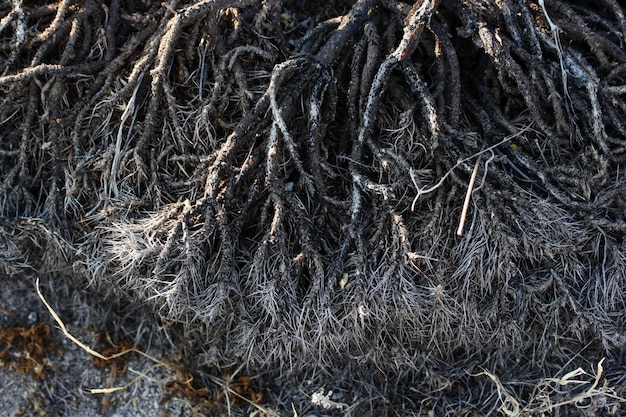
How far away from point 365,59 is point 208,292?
1126mm

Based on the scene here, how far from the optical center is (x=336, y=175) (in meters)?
2.42

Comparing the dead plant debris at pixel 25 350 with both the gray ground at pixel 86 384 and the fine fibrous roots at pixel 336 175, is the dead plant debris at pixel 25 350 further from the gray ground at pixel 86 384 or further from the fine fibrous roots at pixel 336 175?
the fine fibrous roots at pixel 336 175

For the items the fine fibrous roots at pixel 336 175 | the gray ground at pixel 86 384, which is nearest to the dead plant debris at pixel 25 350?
the gray ground at pixel 86 384

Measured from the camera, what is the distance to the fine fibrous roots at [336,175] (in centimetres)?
234

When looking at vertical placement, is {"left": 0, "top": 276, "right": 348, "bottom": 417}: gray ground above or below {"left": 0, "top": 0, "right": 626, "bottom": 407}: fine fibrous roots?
below

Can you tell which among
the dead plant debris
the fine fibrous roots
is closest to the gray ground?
the dead plant debris

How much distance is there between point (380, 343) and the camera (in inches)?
95.1

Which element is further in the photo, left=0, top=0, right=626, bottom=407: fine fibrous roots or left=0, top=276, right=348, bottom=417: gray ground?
left=0, top=276, right=348, bottom=417: gray ground

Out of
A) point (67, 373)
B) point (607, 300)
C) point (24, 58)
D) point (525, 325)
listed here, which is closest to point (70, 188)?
point (24, 58)

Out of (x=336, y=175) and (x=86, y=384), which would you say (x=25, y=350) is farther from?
(x=336, y=175)

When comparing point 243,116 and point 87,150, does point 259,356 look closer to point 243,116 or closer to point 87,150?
point 243,116

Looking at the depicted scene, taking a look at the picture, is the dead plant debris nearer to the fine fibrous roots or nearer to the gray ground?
the gray ground

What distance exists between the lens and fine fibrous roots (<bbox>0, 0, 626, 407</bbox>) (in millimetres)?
2344

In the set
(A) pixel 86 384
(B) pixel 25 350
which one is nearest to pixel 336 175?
(A) pixel 86 384
